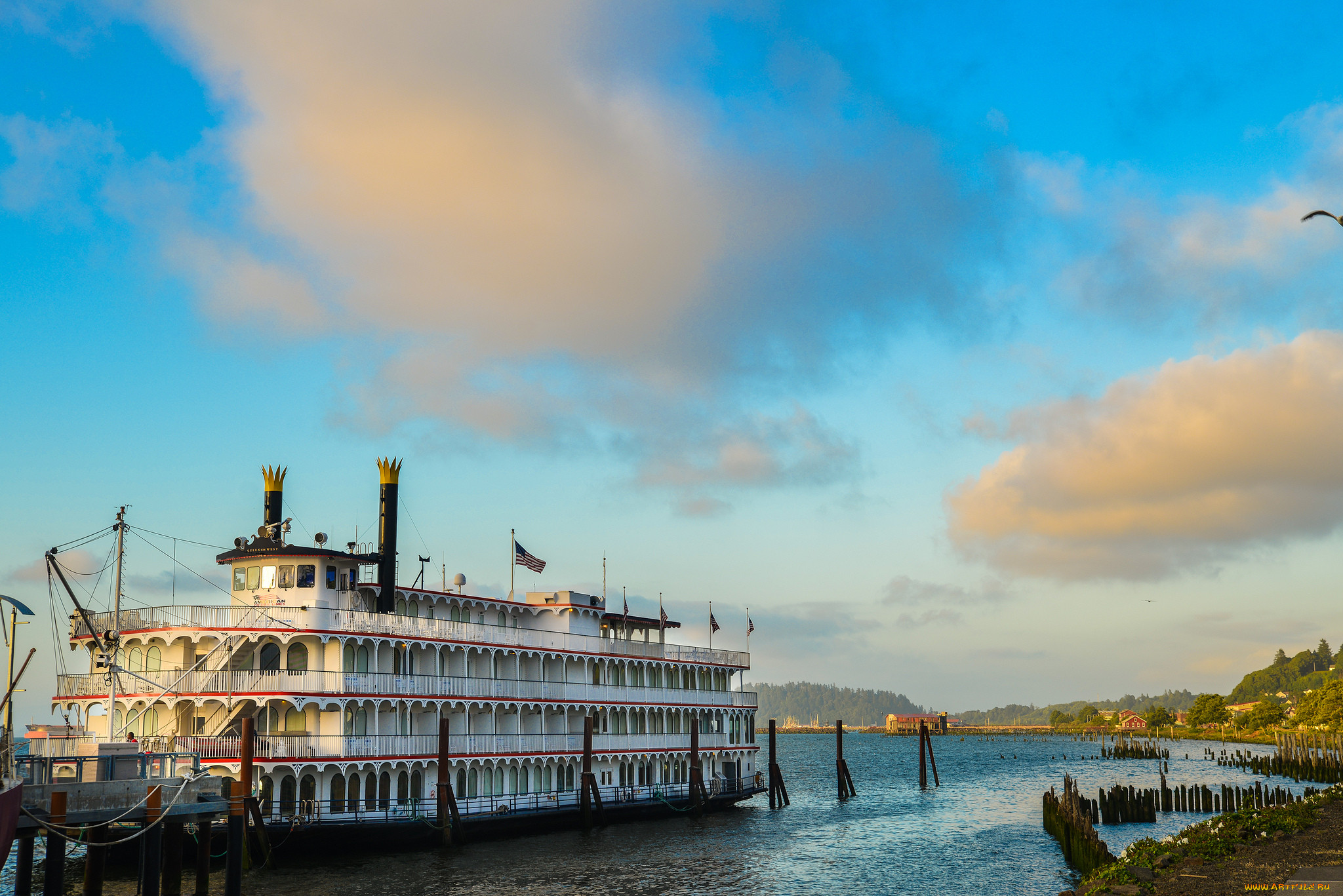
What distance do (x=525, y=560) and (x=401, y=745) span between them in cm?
1073

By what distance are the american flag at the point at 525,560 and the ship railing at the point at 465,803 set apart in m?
9.77

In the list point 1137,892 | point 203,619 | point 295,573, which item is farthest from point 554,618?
point 1137,892

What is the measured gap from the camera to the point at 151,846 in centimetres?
2844

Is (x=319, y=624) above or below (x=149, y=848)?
above

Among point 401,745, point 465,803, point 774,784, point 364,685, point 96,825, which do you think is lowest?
point 774,784

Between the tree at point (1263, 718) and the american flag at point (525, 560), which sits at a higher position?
the american flag at point (525, 560)

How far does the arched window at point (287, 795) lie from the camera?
36.9 meters

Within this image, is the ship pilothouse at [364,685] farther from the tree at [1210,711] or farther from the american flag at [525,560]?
the tree at [1210,711]

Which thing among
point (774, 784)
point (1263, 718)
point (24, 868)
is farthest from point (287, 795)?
point (1263, 718)

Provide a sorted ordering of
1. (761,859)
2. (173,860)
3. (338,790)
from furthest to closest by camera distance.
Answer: (761,859) → (338,790) → (173,860)

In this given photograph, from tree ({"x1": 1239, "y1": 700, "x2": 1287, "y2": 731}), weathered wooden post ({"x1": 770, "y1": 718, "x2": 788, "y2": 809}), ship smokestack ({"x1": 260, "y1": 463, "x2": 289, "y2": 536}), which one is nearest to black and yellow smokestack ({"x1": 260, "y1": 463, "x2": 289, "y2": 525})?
ship smokestack ({"x1": 260, "y1": 463, "x2": 289, "y2": 536})

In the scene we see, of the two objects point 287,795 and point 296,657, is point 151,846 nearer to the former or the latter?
point 287,795

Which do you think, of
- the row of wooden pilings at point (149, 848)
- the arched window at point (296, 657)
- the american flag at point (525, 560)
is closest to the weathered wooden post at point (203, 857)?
the row of wooden pilings at point (149, 848)

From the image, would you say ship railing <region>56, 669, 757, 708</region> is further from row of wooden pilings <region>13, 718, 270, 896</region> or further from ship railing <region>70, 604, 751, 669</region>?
row of wooden pilings <region>13, 718, 270, 896</region>
